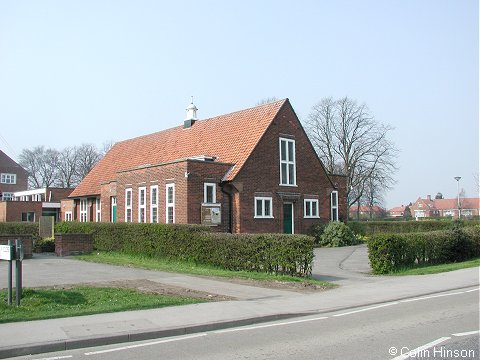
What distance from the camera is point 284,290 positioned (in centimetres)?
1456

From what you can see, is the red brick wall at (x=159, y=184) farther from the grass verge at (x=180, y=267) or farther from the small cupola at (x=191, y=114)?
the small cupola at (x=191, y=114)

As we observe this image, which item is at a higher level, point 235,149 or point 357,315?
point 235,149

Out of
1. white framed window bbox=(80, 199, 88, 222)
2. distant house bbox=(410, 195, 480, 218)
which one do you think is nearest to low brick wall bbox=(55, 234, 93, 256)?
white framed window bbox=(80, 199, 88, 222)

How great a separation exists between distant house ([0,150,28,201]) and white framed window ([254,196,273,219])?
63517mm

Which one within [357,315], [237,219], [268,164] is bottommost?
[357,315]

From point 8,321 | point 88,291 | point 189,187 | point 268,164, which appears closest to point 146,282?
point 88,291

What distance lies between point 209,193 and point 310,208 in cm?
823

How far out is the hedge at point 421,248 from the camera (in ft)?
62.6

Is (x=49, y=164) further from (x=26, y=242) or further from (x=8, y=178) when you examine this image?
(x=26, y=242)

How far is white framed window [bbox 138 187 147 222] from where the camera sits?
30625mm

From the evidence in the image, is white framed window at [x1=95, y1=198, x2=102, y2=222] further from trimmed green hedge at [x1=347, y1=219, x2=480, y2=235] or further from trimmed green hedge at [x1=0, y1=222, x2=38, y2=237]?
trimmed green hedge at [x1=347, y1=219, x2=480, y2=235]

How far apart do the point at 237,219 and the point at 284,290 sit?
14221 mm

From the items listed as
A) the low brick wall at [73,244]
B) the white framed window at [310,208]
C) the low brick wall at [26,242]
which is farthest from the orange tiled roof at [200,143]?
the low brick wall at [26,242]

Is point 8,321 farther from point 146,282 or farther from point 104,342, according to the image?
point 146,282
